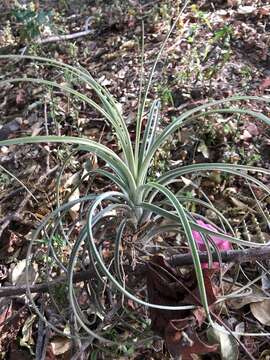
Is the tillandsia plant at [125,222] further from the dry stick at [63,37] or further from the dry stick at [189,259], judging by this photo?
the dry stick at [63,37]

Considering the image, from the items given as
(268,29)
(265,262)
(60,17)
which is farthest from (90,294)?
(60,17)

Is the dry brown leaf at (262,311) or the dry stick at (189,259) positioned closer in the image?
the dry stick at (189,259)

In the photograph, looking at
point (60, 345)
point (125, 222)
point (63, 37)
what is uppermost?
point (125, 222)

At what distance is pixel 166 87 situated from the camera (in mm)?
1936

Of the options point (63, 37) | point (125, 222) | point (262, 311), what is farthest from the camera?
point (63, 37)

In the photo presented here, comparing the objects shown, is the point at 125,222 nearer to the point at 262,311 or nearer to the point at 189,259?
the point at 189,259

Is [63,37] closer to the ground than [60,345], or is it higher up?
higher up

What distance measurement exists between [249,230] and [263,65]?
94cm

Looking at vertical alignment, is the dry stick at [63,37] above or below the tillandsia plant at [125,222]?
below

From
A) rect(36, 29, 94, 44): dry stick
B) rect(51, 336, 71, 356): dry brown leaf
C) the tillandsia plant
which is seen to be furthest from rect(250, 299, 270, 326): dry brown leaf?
rect(36, 29, 94, 44): dry stick

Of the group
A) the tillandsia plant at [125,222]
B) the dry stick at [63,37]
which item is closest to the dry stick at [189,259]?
the tillandsia plant at [125,222]

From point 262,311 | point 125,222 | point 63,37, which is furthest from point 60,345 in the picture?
point 63,37

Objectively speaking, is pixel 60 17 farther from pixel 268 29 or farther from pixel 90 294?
pixel 90 294

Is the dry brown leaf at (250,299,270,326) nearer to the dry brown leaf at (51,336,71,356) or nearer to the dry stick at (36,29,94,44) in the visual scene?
the dry brown leaf at (51,336,71,356)
